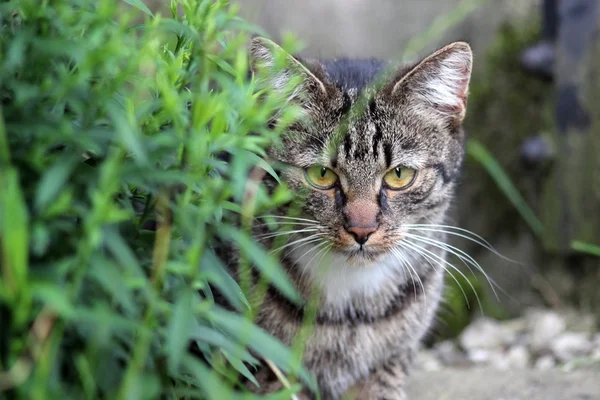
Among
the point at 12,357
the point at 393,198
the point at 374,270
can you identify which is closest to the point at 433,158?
the point at 393,198

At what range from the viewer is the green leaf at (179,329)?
1.03m

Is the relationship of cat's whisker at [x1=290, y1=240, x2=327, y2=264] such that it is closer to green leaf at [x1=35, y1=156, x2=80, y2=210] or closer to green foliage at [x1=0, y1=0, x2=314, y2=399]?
green foliage at [x1=0, y1=0, x2=314, y2=399]

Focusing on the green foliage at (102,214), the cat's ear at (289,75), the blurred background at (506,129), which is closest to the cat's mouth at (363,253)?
the cat's ear at (289,75)

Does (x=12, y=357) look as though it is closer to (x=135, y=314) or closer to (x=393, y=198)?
(x=135, y=314)

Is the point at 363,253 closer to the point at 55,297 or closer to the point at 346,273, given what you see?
the point at 346,273

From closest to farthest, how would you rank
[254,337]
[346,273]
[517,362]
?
[254,337], [346,273], [517,362]

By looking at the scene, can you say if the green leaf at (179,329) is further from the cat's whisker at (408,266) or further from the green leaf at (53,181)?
the cat's whisker at (408,266)

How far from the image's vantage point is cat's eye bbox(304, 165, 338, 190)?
6.20 feet

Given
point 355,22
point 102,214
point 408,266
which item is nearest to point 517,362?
point 408,266

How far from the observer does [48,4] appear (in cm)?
119

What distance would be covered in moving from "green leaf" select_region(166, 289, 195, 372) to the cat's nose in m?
0.73

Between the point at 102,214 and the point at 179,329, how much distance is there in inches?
7.7

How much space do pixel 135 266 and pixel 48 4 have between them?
45 cm

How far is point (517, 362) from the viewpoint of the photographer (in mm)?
2828
